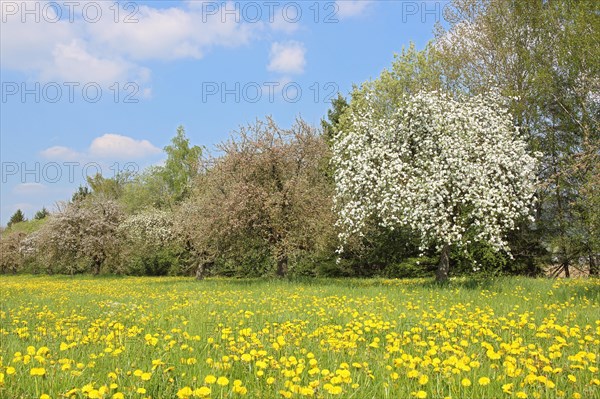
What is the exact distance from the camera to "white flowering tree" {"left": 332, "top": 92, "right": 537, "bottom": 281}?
50.7 feet

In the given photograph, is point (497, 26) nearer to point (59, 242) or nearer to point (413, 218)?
point (413, 218)

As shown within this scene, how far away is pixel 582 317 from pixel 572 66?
19.7m

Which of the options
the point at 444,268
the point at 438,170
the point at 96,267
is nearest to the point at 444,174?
the point at 438,170

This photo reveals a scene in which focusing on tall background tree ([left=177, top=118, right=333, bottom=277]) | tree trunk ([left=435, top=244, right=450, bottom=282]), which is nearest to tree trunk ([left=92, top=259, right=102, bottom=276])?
tall background tree ([left=177, top=118, right=333, bottom=277])

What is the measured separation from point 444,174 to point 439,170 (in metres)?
0.27

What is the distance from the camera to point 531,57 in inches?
993

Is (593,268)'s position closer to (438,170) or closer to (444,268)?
(444,268)

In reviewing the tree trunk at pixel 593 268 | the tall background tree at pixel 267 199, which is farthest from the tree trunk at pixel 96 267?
the tree trunk at pixel 593 268

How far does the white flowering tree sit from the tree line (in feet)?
0.22

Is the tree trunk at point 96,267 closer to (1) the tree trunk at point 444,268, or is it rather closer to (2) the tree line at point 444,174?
(2) the tree line at point 444,174

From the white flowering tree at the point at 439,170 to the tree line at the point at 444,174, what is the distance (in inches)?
2.6

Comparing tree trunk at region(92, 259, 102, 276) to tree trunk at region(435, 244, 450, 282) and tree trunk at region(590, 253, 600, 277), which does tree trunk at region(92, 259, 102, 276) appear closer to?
tree trunk at region(435, 244, 450, 282)

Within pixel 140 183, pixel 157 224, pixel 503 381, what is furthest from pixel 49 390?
pixel 140 183

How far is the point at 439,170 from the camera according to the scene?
15.7 m
